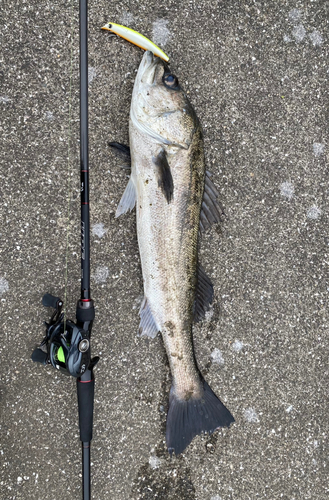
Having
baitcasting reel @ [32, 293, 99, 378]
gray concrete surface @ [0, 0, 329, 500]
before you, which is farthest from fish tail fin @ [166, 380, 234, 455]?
baitcasting reel @ [32, 293, 99, 378]

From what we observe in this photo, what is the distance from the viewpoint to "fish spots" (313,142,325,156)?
257 cm

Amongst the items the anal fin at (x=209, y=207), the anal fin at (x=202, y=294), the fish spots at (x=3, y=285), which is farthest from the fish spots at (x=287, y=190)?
the fish spots at (x=3, y=285)

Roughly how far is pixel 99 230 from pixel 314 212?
1.55 meters

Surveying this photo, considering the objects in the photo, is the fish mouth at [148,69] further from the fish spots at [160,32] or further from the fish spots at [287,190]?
the fish spots at [287,190]

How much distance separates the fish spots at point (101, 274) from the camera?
2305 mm

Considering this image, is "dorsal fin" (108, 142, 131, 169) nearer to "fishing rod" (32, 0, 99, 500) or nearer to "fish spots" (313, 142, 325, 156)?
"fishing rod" (32, 0, 99, 500)

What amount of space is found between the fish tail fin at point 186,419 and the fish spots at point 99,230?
1.09 metres

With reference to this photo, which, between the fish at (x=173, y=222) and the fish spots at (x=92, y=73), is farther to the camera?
the fish spots at (x=92, y=73)

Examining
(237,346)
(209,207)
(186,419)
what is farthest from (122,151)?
(186,419)

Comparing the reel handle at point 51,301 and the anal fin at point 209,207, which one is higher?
the anal fin at point 209,207

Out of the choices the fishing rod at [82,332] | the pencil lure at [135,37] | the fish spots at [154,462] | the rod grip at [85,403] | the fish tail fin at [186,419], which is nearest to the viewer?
the fishing rod at [82,332]

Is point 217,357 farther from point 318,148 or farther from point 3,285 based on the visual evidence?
point 318,148

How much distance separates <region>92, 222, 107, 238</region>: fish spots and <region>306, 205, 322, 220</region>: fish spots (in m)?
1.47

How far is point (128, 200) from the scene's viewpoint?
2.20m
